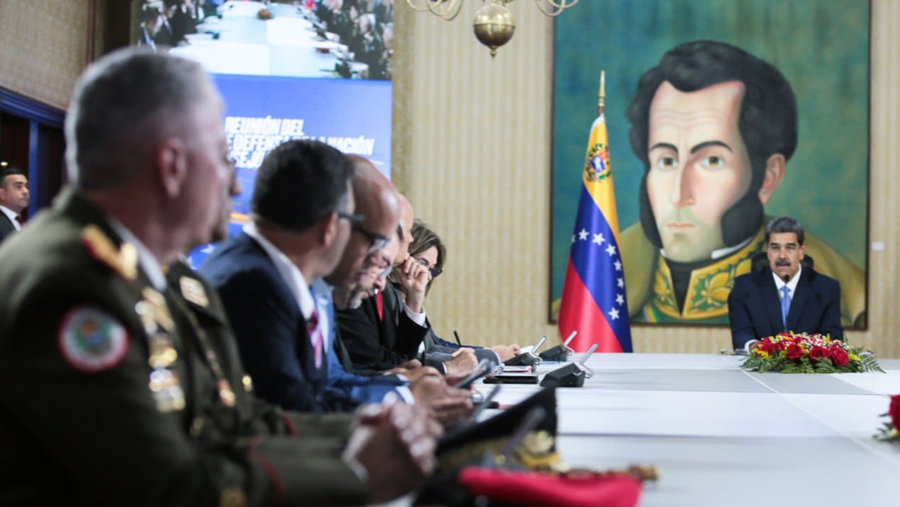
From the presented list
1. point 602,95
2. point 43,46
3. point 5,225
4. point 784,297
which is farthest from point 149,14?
point 784,297

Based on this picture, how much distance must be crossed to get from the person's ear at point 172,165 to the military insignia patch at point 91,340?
0.66 ft

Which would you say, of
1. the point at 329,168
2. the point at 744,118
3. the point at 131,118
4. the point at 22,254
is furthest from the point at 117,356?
the point at 744,118

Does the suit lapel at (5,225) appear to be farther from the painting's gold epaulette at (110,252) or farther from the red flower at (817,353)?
the painting's gold epaulette at (110,252)

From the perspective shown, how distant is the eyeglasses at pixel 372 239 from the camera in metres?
2.58

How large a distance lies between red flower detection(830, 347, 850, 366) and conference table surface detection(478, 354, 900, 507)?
14 centimetres

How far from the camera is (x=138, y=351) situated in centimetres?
116

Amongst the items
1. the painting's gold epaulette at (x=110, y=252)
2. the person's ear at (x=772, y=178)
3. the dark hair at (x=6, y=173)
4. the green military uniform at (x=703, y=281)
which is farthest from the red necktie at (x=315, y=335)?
the person's ear at (x=772, y=178)

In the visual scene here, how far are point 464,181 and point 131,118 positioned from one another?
7.25m

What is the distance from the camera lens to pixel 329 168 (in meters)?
2.19

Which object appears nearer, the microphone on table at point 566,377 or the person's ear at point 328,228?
the person's ear at point 328,228

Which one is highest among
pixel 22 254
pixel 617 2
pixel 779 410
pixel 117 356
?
pixel 617 2

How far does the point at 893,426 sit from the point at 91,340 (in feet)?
5.54

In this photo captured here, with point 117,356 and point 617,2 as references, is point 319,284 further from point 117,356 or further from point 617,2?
point 617,2

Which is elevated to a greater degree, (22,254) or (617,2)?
(617,2)
